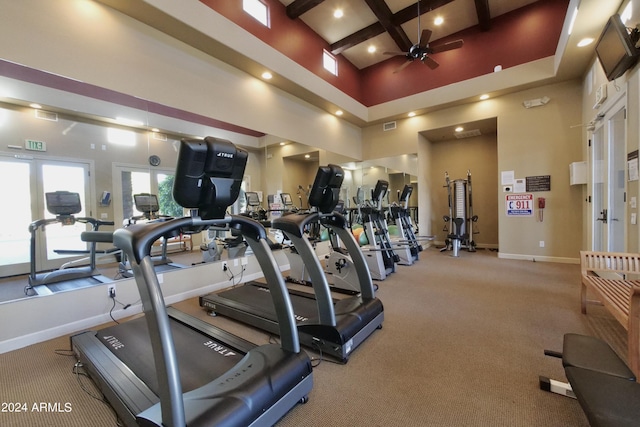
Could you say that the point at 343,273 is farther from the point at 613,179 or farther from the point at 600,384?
the point at 613,179

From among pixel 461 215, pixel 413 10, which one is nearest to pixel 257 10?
pixel 413 10

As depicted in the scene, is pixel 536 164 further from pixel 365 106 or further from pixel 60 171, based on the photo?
pixel 60 171

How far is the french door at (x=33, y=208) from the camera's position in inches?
128

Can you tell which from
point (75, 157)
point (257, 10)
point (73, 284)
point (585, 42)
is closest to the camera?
point (73, 284)

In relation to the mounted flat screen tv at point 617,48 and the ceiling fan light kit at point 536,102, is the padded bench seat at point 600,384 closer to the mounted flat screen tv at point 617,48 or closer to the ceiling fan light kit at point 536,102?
the mounted flat screen tv at point 617,48

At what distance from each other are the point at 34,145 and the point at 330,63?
6.11m

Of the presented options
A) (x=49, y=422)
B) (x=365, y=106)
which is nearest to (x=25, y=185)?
(x=49, y=422)

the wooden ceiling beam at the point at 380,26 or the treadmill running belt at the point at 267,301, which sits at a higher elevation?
the wooden ceiling beam at the point at 380,26

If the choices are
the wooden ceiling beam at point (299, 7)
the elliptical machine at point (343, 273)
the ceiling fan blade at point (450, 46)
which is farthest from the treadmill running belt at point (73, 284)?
the ceiling fan blade at point (450, 46)

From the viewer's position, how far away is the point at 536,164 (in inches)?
227

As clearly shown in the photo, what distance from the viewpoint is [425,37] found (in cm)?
488

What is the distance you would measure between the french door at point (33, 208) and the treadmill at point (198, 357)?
207 centimetres

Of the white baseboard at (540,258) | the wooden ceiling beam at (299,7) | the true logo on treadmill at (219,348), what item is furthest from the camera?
the white baseboard at (540,258)

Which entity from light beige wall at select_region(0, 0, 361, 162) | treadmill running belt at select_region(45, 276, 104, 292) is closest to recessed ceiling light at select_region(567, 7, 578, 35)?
light beige wall at select_region(0, 0, 361, 162)
